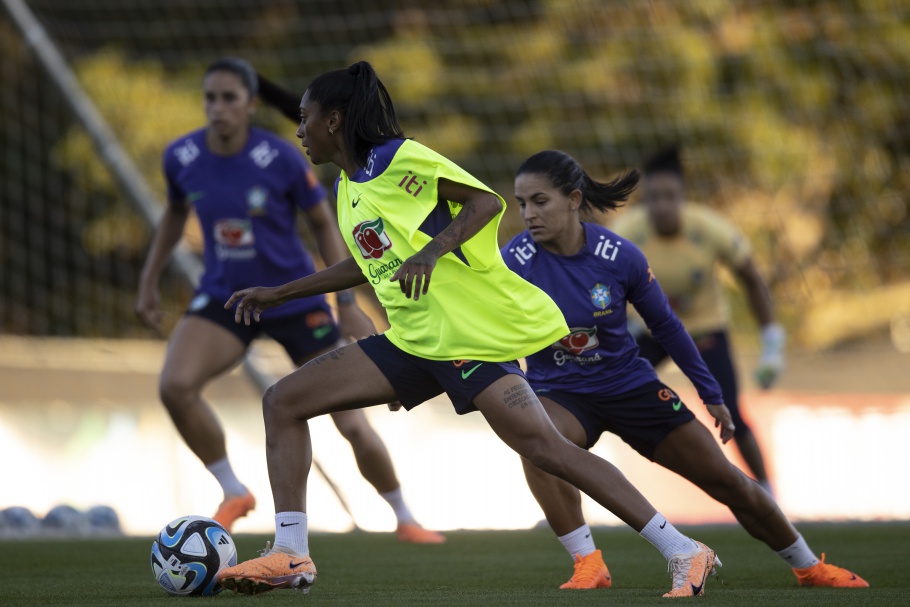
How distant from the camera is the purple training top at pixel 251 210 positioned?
Result: 6.88m

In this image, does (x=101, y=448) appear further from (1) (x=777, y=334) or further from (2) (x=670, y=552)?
(2) (x=670, y=552)

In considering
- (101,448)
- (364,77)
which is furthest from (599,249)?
(101,448)

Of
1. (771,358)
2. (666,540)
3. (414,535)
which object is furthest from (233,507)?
(771,358)

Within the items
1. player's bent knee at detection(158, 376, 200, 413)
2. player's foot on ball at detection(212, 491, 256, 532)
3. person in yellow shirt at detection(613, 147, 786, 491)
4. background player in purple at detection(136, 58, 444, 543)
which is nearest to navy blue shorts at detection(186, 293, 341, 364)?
background player in purple at detection(136, 58, 444, 543)

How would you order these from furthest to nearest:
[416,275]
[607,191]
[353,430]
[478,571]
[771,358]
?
[771,358]
[353,430]
[478,571]
[607,191]
[416,275]

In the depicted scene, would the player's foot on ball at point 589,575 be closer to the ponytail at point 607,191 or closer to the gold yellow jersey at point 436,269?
the gold yellow jersey at point 436,269

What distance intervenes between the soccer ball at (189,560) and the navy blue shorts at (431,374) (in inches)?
31.6

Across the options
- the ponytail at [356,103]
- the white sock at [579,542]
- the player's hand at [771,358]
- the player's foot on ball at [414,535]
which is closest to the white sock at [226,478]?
the player's foot on ball at [414,535]

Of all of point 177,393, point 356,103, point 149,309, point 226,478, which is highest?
point 356,103

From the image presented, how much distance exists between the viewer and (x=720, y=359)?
7891 mm

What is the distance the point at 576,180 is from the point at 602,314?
51cm

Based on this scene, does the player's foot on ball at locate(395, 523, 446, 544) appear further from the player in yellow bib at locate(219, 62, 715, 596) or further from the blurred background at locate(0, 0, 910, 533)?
the blurred background at locate(0, 0, 910, 533)

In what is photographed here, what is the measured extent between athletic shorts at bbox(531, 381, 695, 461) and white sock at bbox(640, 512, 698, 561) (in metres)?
0.67

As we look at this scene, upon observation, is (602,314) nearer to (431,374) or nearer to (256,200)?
(431,374)
